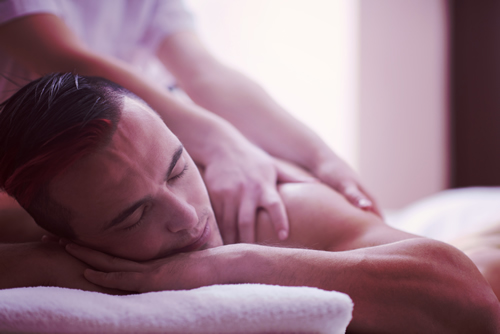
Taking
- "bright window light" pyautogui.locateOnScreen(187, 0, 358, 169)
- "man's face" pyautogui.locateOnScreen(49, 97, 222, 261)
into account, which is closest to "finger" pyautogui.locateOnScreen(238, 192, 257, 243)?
"man's face" pyautogui.locateOnScreen(49, 97, 222, 261)

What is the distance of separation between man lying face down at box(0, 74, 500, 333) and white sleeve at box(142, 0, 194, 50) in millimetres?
655

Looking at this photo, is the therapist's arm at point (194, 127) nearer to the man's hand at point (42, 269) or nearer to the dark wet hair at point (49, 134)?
the dark wet hair at point (49, 134)

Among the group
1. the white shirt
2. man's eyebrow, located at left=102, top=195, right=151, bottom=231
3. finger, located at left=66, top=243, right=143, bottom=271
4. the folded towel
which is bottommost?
finger, located at left=66, top=243, right=143, bottom=271

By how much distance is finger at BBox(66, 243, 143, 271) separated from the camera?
613mm

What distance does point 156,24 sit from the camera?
1.26 m

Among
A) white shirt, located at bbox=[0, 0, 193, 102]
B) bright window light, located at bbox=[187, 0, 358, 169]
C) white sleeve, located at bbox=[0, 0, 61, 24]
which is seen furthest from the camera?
bright window light, located at bbox=[187, 0, 358, 169]

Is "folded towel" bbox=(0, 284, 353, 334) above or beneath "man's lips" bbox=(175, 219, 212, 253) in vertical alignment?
above

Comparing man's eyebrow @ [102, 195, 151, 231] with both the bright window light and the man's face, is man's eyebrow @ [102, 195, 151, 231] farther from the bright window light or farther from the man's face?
the bright window light

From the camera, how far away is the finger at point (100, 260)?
613 millimetres

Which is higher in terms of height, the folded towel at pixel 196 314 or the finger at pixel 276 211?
the folded towel at pixel 196 314

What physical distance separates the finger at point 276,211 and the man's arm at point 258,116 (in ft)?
0.72

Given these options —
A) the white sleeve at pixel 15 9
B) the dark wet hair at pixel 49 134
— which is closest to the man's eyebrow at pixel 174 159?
the dark wet hair at pixel 49 134

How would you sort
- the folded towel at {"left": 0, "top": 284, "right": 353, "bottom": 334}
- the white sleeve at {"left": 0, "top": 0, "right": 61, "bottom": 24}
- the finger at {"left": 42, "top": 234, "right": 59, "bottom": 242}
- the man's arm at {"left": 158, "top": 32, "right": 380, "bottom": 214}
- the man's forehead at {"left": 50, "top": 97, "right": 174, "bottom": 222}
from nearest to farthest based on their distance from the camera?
1. the folded towel at {"left": 0, "top": 284, "right": 353, "bottom": 334}
2. the man's forehead at {"left": 50, "top": 97, "right": 174, "bottom": 222}
3. the finger at {"left": 42, "top": 234, "right": 59, "bottom": 242}
4. the white sleeve at {"left": 0, "top": 0, "right": 61, "bottom": 24}
5. the man's arm at {"left": 158, "top": 32, "right": 380, "bottom": 214}

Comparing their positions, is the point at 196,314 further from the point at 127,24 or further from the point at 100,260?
the point at 127,24
